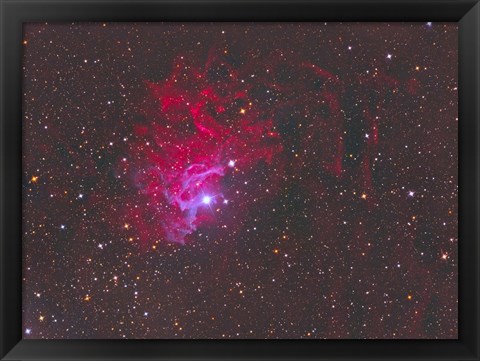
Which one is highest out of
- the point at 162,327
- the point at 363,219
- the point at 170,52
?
the point at 170,52

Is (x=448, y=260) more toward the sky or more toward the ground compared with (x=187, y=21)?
more toward the ground

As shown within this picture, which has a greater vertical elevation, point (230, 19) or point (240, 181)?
point (230, 19)

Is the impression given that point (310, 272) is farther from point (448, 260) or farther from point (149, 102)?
point (149, 102)

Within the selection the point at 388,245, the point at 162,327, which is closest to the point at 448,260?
the point at 388,245
